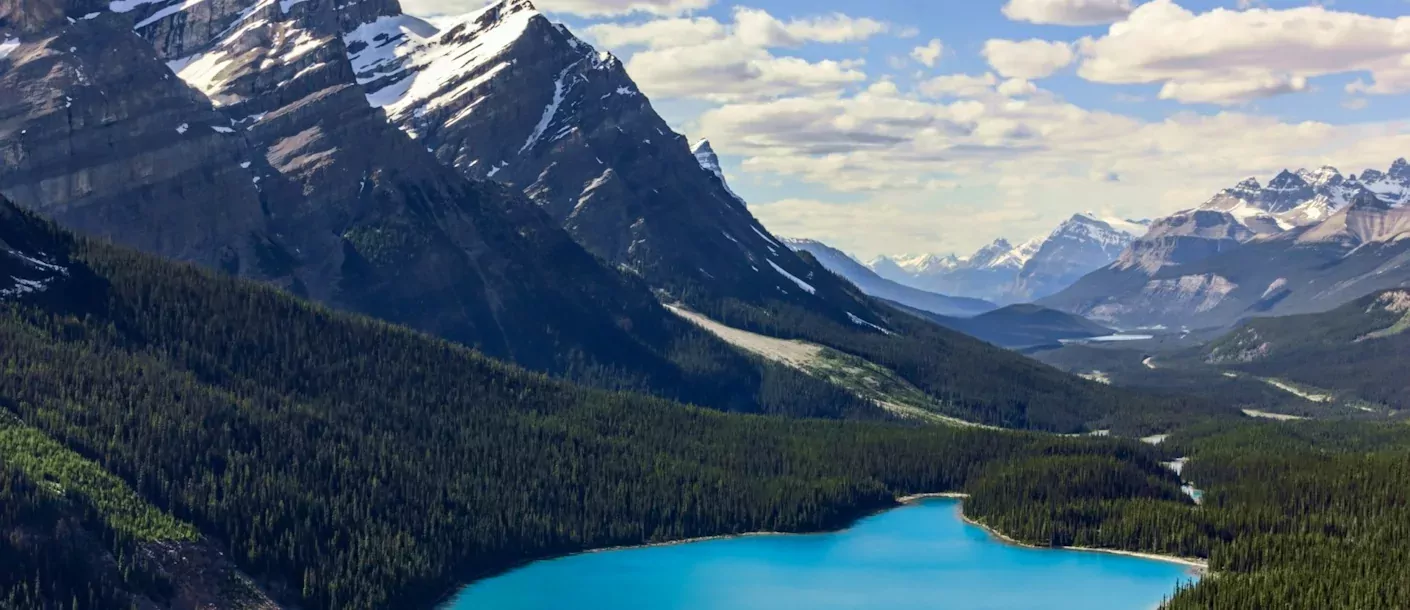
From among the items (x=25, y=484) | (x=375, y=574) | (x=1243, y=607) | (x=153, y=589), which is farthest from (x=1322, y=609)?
(x=25, y=484)

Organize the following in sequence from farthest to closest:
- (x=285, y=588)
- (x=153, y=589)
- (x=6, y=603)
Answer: (x=285, y=588), (x=153, y=589), (x=6, y=603)

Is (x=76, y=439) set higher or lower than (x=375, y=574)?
higher

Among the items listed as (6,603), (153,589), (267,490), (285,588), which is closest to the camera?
(6,603)

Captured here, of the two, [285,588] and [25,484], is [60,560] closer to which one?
[25,484]

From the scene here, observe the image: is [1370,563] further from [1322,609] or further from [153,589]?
[153,589]

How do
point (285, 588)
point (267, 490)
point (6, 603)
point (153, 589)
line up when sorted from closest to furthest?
point (6, 603) → point (153, 589) → point (285, 588) → point (267, 490)

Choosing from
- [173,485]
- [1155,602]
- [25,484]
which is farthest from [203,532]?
[1155,602]

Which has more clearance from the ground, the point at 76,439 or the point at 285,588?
the point at 76,439

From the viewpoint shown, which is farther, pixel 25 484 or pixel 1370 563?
pixel 1370 563

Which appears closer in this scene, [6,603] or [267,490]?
[6,603]
